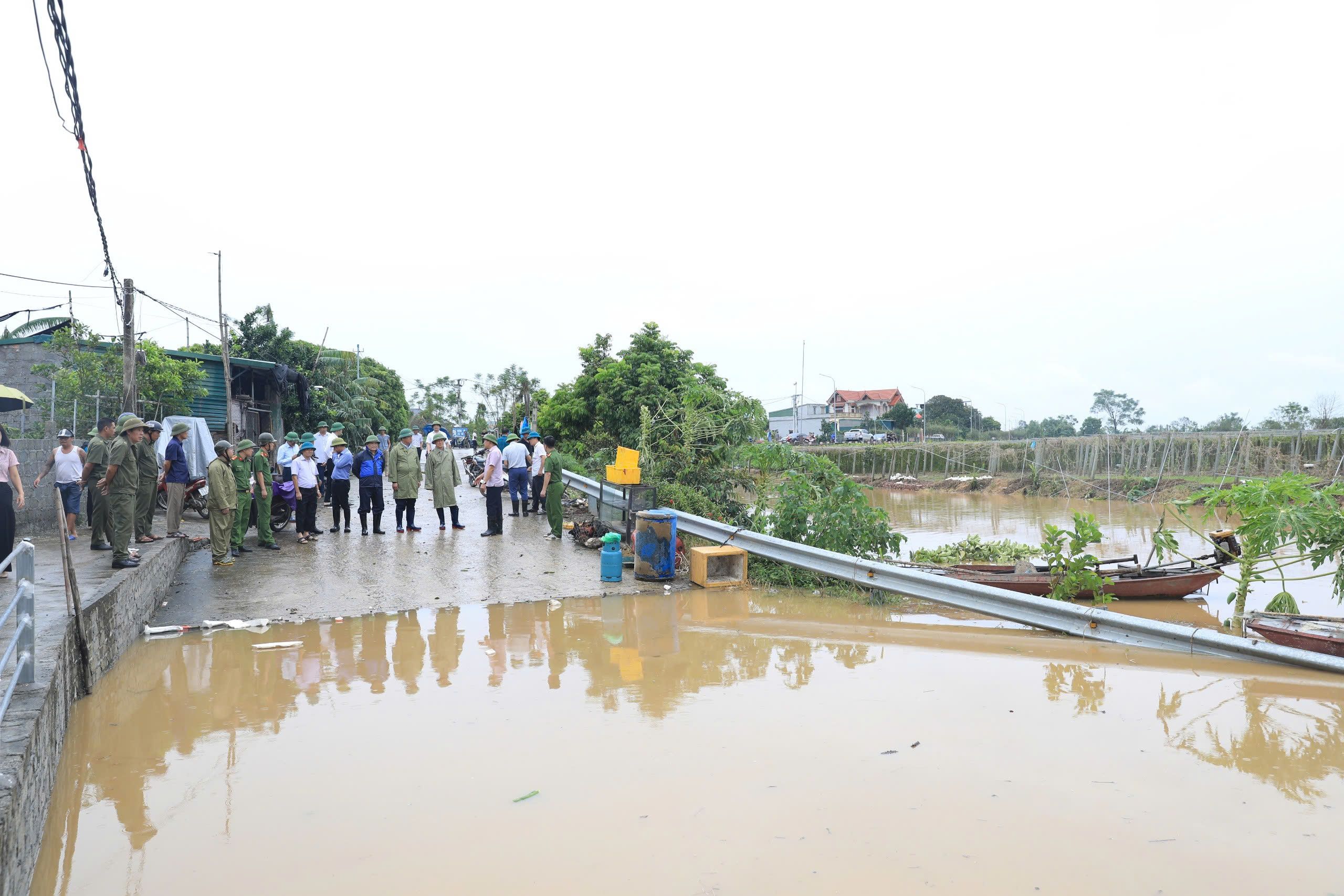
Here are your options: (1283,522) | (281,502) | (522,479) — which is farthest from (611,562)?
(1283,522)

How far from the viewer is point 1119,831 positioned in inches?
156

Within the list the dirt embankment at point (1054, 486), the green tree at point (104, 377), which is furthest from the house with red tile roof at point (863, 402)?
the green tree at point (104, 377)

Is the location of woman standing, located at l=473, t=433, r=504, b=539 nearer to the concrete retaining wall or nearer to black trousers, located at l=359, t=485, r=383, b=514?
black trousers, located at l=359, t=485, r=383, b=514

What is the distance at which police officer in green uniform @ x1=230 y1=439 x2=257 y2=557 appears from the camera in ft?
35.0

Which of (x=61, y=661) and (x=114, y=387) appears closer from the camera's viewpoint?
(x=61, y=661)

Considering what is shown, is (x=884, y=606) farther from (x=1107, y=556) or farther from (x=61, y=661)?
(x=1107, y=556)

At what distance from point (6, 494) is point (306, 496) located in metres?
4.59

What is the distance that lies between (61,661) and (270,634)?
275 centimetres

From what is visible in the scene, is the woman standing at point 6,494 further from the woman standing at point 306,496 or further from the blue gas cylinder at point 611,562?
the blue gas cylinder at point 611,562

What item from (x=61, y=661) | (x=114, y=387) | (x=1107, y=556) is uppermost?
(x=114, y=387)

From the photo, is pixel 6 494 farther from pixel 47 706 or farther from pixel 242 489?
pixel 47 706

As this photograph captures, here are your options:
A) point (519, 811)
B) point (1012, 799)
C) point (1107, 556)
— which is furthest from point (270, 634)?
point (1107, 556)

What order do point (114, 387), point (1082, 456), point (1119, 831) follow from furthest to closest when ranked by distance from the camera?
point (1082, 456) → point (114, 387) → point (1119, 831)

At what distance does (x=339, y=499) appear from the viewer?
42.1 ft
